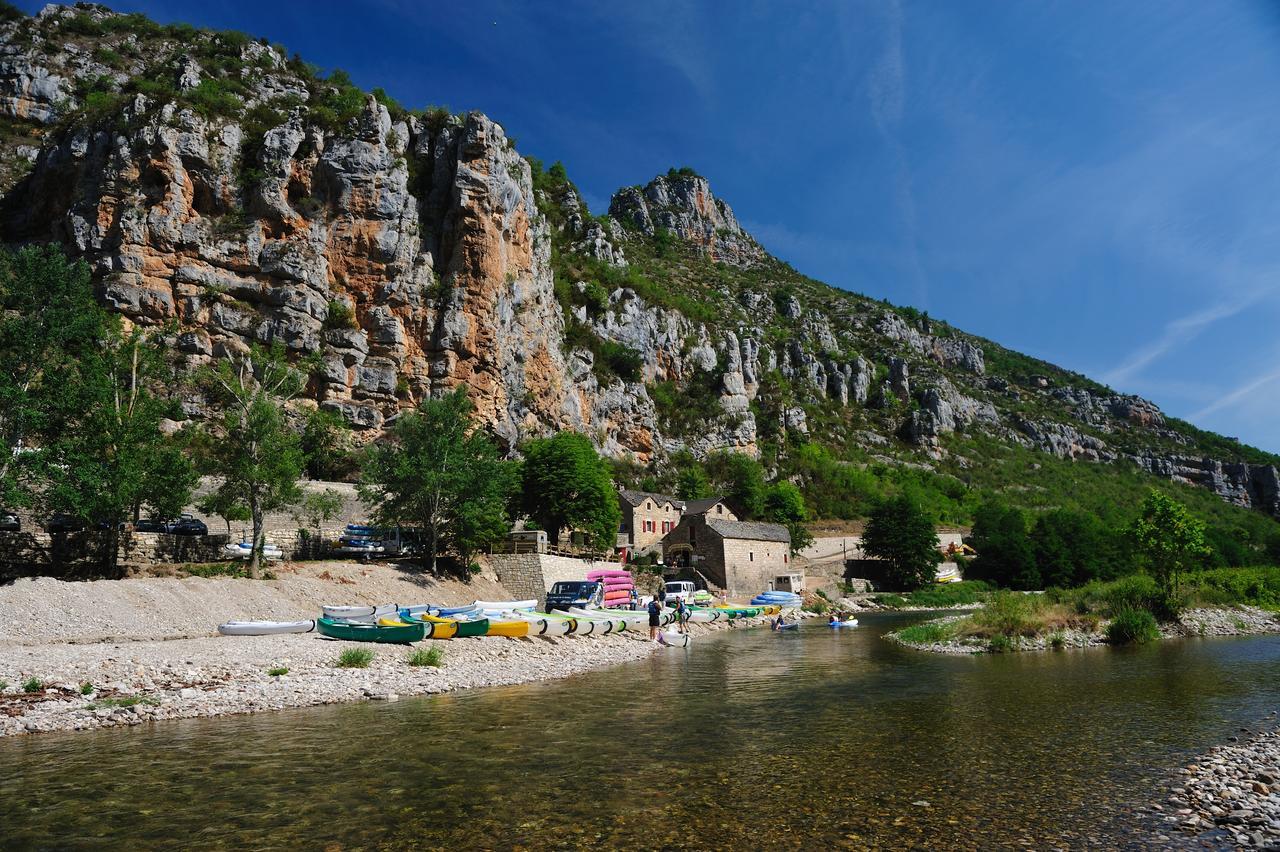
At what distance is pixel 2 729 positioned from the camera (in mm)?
11625

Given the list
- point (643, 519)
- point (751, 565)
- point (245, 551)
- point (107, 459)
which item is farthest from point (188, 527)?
point (751, 565)

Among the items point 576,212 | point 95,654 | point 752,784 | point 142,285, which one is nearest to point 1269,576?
point 752,784

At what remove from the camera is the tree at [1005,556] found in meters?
67.0

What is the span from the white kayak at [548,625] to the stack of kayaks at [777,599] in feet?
97.4

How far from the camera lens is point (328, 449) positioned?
169ft

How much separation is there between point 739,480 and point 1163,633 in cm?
5977

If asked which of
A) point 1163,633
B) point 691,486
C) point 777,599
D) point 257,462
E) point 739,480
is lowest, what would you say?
point 777,599

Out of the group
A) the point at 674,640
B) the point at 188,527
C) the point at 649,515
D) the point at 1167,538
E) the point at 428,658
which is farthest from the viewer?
the point at 649,515

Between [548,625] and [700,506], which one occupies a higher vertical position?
[700,506]

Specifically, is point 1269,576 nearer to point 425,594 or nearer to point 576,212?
point 425,594

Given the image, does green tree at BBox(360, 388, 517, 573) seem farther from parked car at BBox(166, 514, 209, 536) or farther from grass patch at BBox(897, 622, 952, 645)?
grass patch at BBox(897, 622, 952, 645)

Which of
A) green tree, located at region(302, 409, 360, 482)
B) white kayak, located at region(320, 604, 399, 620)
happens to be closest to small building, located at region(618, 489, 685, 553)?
green tree, located at region(302, 409, 360, 482)

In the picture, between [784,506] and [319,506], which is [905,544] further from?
[319,506]

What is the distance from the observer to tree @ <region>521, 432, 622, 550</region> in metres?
53.6
